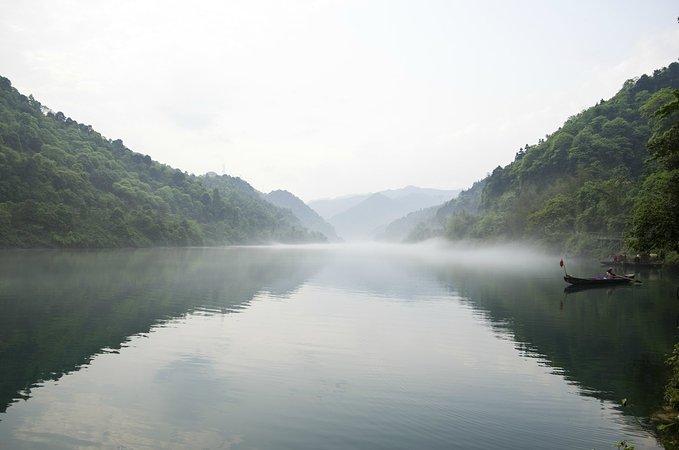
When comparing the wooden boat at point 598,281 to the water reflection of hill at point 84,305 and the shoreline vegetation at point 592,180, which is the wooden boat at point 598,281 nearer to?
the shoreline vegetation at point 592,180

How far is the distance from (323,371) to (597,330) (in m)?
19.0

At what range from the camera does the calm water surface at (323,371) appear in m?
14.2

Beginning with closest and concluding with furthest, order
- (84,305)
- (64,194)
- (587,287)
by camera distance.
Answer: (84,305)
(587,287)
(64,194)

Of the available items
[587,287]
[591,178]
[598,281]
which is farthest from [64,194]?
[591,178]

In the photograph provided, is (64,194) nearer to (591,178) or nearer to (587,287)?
(587,287)

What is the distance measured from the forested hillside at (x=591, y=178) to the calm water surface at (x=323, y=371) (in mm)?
43249

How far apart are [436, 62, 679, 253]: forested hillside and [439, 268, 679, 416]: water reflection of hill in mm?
24971

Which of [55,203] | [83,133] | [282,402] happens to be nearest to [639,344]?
[282,402]

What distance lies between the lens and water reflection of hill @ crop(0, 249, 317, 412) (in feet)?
68.0

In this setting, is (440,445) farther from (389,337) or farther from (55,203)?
(55,203)

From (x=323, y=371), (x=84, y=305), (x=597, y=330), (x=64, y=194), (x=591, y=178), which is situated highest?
(x=591, y=178)

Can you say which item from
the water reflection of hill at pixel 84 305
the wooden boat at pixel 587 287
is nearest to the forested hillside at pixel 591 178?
the wooden boat at pixel 587 287

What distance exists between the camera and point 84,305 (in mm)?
35125

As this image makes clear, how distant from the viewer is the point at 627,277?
52.8 m
